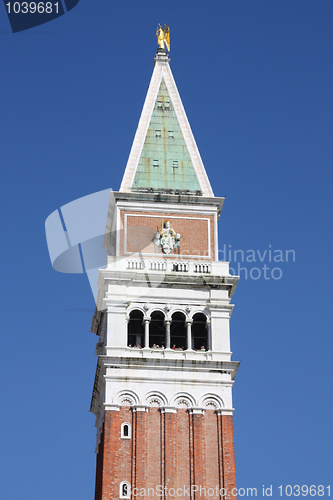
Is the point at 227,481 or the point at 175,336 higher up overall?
the point at 175,336

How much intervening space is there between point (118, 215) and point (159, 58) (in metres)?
14.3

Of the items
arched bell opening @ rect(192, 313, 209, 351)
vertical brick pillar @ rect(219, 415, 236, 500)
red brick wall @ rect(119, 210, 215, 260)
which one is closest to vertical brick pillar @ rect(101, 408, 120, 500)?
vertical brick pillar @ rect(219, 415, 236, 500)

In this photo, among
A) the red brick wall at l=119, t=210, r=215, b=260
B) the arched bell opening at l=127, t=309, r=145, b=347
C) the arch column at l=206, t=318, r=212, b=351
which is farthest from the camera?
the red brick wall at l=119, t=210, r=215, b=260

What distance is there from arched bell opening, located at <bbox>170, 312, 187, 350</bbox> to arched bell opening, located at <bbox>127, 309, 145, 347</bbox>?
1.96 meters

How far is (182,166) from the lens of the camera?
244 feet

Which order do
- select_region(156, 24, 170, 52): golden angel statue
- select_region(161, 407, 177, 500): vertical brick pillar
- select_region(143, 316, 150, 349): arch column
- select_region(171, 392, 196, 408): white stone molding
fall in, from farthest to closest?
select_region(156, 24, 170, 52): golden angel statue
select_region(143, 316, 150, 349): arch column
select_region(171, 392, 196, 408): white stone molding
select_region(161, 407, 177, 500): vertical brick pillar

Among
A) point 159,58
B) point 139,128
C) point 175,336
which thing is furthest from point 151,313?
point 159,58

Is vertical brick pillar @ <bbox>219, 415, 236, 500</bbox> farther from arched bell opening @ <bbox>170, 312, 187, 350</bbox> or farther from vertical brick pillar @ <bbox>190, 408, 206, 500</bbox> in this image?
arched bell opening @ <bbox>170, 312, 187, 350</bbox>

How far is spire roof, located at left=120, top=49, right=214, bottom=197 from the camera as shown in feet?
241

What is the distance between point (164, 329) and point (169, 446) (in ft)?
25.9

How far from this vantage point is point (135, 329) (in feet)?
227

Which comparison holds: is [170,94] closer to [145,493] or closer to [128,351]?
[128,351]

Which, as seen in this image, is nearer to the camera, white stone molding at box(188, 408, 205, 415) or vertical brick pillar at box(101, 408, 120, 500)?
vertical brick pillar at box(101, 408, 120, 500)

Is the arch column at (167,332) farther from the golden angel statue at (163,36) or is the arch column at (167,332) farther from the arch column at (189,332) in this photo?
Result: the golden angel statue at (163,36)
